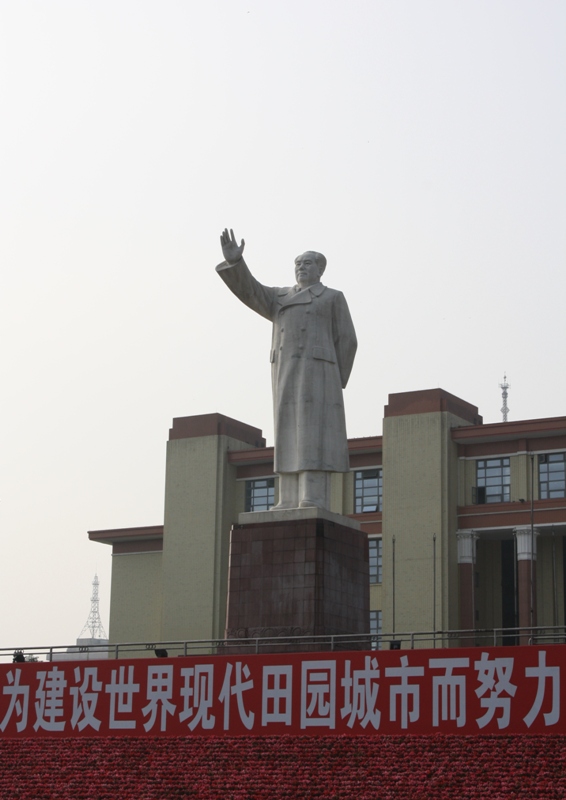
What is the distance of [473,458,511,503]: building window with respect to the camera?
3572cm

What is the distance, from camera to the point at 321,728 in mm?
14266

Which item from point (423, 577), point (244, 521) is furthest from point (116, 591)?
point (244, 521)

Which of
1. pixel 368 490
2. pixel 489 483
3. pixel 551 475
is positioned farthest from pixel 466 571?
pixel 368 490

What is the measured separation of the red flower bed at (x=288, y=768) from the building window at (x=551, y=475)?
21658 millimetres

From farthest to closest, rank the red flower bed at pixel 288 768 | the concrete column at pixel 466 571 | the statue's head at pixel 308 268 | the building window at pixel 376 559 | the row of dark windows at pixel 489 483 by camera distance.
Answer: the building window at pixel 376 559 → the concrete column at pixel 466 571 → the row of dark windows at pixel 489 483 → the statue's head at pixel 308 268 → the red flower bed at pixel 288 768

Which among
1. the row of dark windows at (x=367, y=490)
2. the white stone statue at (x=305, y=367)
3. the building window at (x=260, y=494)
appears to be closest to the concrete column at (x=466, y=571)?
the row of dark windows at (x=367, y=490)

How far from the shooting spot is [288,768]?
1395cm

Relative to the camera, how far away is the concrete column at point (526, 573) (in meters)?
34.2

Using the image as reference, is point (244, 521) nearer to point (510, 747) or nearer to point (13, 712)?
point (13, 712)

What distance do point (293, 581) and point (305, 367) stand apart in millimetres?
2775

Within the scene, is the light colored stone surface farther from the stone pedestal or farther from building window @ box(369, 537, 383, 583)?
building window @ box(369, 537, 383, 583)

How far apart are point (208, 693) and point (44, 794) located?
210 centimetres

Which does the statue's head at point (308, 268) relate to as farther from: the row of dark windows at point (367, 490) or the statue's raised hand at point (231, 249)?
the row of dark windows at point (367, 490)

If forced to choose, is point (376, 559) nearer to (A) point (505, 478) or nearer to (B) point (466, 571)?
(B) point (466, 571)
